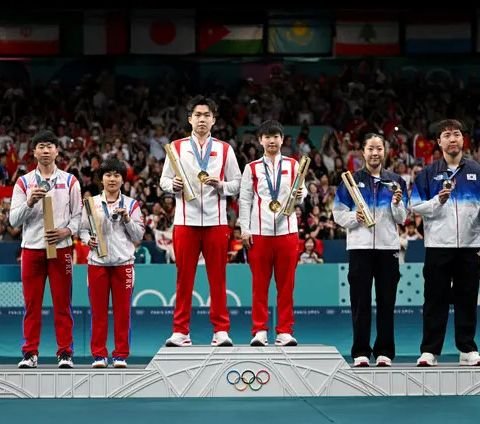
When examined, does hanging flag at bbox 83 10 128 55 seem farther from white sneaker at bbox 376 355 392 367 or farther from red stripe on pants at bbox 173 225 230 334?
white sneaker at bbox 376 355 392 367

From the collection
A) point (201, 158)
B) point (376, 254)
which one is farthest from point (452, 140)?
point (201, 158)

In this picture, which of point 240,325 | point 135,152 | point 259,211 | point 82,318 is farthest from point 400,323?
point 135,152

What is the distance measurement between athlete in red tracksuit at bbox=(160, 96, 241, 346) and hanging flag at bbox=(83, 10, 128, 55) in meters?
14.9

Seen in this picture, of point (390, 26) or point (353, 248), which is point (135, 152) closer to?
point (390, 26)

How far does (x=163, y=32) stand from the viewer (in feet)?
81.0

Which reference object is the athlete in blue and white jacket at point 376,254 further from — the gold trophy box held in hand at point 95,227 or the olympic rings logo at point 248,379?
the gold trophy box held in hand at point 95,227

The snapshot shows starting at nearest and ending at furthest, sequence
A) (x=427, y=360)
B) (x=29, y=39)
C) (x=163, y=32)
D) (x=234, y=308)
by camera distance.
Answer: (x=427, y=360) → (x=234, y=308) → (x=29, y=39) → (x=163, y=32)

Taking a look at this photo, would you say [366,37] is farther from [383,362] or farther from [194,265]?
[383,362]

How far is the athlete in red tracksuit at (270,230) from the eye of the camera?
404 inches

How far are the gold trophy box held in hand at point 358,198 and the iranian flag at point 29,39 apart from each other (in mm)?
15630

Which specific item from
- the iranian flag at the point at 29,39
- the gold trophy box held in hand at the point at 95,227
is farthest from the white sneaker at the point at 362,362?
the iranian flag at the point at 29,39

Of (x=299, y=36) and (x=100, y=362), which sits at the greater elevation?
(x=299, y=36)

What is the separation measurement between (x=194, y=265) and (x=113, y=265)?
749 millimetres

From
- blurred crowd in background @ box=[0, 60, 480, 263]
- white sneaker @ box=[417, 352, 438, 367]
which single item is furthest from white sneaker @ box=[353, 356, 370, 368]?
blurred crowd in background @ box=[0, 60, 480, 263]
